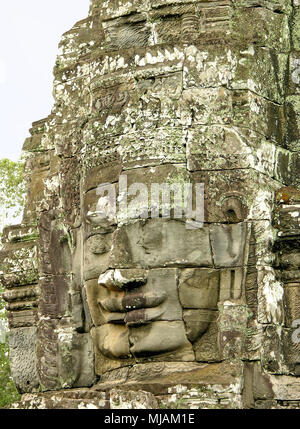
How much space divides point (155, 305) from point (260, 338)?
3.41 feet

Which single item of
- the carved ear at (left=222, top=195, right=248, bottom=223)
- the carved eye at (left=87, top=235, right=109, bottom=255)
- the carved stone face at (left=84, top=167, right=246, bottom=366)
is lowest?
the carved stone face at (left=84, top=167, right=246, bottom=366)

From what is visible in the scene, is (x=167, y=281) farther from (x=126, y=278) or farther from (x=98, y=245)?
(x=98, y=245)

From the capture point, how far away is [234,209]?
508 inches

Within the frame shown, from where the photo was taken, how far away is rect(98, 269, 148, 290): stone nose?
12.8 metres

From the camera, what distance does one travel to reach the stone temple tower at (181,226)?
1267 cm

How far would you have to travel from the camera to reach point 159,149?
42.7 feet

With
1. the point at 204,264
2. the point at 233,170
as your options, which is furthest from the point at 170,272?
the point at 233,170
